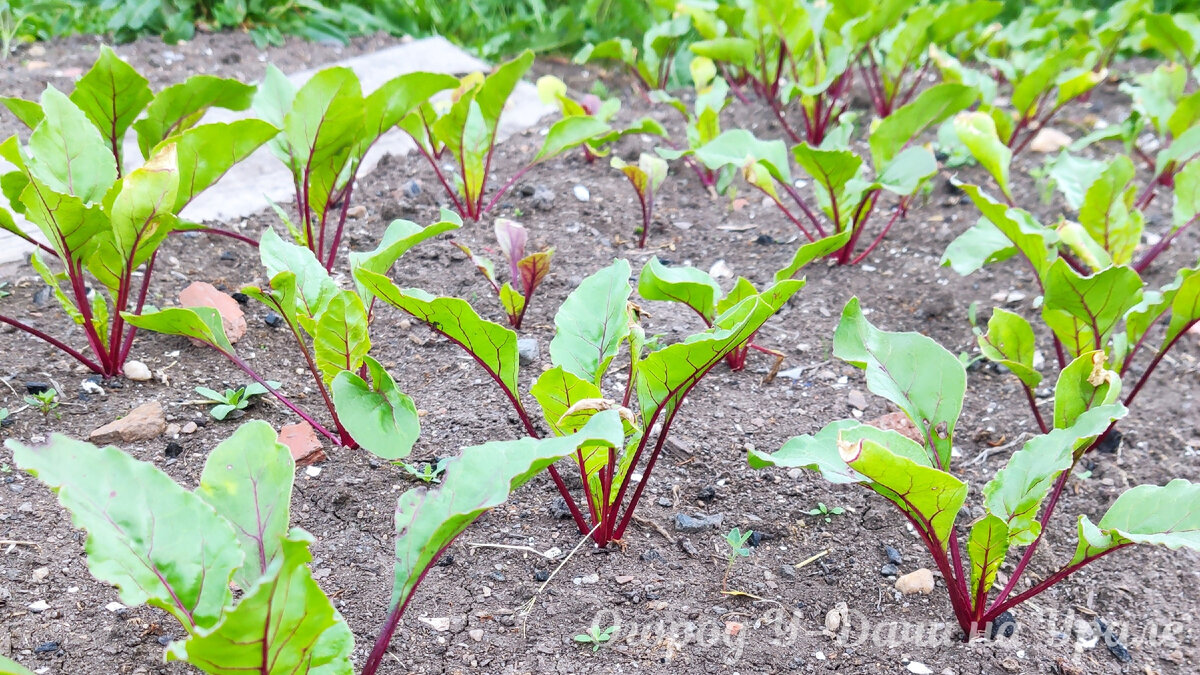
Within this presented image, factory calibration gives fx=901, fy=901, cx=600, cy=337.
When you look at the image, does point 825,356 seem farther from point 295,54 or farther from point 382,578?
point 295,54

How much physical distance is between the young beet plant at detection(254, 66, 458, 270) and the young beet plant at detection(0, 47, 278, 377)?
0.21 metres

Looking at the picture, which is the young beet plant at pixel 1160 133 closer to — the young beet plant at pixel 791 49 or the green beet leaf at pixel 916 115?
the green beet leaf at pixel 916 115

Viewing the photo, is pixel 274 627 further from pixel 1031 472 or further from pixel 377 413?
pixel 1031 472

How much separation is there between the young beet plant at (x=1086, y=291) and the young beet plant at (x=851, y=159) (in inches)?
9.5

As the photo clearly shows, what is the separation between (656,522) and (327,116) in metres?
1.18

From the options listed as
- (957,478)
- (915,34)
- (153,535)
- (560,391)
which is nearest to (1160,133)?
(915,34)

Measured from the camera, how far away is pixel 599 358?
61.4 inches

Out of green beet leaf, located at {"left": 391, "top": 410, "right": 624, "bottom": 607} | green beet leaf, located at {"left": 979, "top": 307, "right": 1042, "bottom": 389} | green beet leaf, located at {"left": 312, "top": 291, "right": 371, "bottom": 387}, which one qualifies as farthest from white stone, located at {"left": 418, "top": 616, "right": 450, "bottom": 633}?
green beet leaf, located at {"left": 979, "top": 307, "right": 1042, "bottom": 389}

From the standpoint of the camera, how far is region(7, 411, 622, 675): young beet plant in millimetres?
958

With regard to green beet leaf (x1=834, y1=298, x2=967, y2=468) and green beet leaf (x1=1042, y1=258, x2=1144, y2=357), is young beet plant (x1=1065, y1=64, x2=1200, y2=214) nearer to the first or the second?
green beet leaf (x1=1042, y1=258, x2=1144, y2=357)

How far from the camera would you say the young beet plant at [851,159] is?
226cm

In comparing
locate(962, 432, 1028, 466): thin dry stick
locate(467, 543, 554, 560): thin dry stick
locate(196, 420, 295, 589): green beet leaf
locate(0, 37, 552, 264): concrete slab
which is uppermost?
locate(196, 420, 295, 589): green beet leaf

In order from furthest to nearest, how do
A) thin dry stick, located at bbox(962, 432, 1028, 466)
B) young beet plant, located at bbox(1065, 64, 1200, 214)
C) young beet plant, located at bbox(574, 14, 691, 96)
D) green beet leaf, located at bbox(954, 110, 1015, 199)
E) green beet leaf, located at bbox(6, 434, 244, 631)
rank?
young beet plant, located at bbox(574, 14, 691, 96), young beet plant, located at bbox(1065, 64, 1200, 214), green beet leaf, located at bbox(954, 110, 1015, 199), thin dry stick, located at bbox(962, 432, 1028, 466), green beet leaf, located at bbox(6, 434, 244, 631)

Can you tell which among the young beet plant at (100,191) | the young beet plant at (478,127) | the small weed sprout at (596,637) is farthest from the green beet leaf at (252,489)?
the young beet plant at (478,127)
